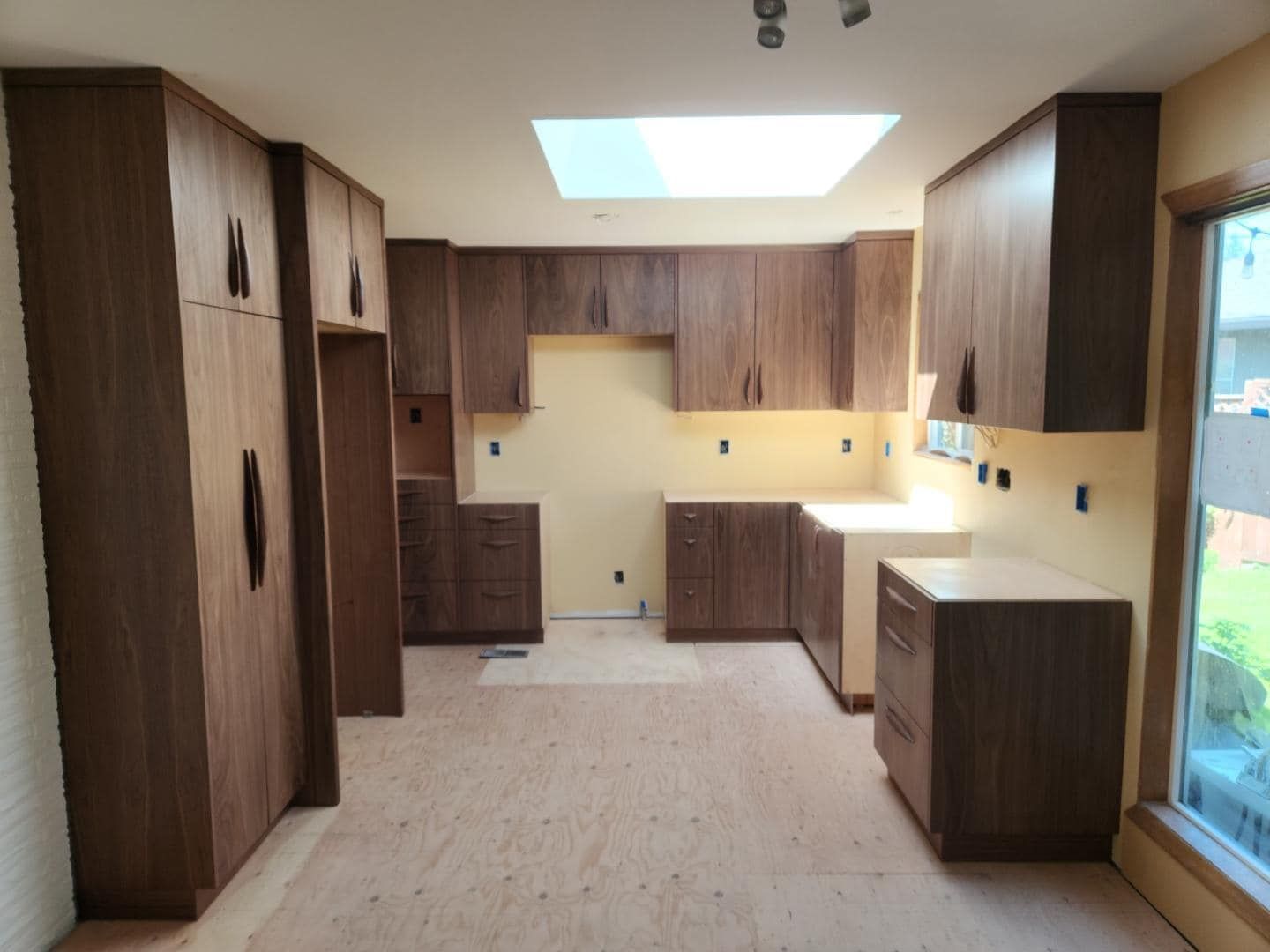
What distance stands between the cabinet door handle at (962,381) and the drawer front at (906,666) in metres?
0.80

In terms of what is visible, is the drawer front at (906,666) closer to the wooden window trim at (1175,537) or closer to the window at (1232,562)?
the wooden window trim at (1175,537)

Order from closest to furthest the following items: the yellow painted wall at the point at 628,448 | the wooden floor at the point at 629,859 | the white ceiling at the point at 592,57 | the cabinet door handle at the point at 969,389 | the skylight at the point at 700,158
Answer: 1. the white ceiling at the point at 592,57
2. the wooden floor at the point at 629,859
3. the cabinet door handle at the point at 969,389
4. the skylight at the point at 700,158
5. the yellow painted wall at the point at 628,448

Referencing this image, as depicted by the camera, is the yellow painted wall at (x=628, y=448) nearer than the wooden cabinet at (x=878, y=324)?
No

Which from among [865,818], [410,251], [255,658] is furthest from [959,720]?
[410,251]

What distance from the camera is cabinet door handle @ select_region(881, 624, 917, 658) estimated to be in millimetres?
2559

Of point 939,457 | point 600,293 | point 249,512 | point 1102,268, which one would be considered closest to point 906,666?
point 1102,268

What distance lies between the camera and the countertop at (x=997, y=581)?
7.71ft

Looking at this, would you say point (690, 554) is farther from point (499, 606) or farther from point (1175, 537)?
point (1175, 537)

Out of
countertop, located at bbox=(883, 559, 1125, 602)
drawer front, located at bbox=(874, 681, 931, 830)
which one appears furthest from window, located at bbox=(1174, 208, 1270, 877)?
drawer front, located at bbox=(874, 681, 931, 830)

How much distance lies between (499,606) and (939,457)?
261cm

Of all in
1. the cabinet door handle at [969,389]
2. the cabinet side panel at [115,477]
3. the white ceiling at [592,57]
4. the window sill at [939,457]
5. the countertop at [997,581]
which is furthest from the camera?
the window sill at [939,457]

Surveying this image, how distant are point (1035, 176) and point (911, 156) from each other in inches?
21.4

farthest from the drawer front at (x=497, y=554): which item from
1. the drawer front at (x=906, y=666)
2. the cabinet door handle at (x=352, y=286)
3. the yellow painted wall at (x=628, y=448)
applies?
the drawer front at (x=906, y=666)

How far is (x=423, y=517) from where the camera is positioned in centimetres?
438
